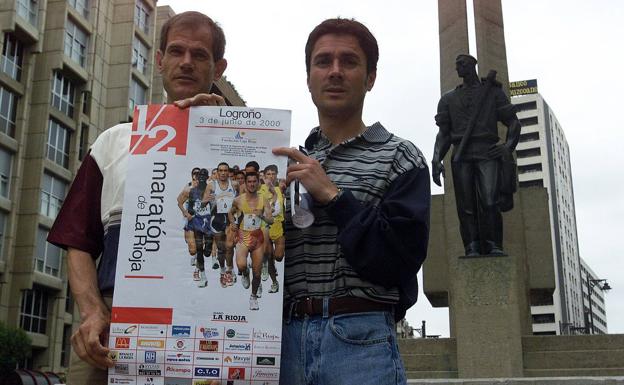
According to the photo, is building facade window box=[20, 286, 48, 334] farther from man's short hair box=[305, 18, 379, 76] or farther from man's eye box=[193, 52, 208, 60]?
man's short hair box=[305, 18, 379, 76]

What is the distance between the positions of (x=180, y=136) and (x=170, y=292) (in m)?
0.50

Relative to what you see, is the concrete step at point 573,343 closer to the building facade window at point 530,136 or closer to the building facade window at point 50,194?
the building facade window at point 50,194

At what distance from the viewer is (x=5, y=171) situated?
32594 mm

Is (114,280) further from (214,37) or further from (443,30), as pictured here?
(443,30)

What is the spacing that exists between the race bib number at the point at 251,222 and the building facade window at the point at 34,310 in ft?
107

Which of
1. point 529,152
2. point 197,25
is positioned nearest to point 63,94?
point 197,25

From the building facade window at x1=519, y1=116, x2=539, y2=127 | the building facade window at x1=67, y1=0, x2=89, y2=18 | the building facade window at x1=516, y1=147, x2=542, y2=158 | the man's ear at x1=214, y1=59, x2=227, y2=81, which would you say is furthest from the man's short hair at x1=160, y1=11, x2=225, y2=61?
the building facade window at x1=519, y1=116, x2=539, y2=127

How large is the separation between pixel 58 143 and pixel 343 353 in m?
36.1

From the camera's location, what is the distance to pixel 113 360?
214 centimetres

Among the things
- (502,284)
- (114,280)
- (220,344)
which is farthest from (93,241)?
(502,284)

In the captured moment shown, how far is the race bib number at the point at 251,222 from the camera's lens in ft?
7.38

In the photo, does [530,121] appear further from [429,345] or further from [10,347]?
[429,345]

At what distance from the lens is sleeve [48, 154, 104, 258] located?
2.42 meters

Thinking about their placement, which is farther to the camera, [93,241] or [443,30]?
[443,30]
